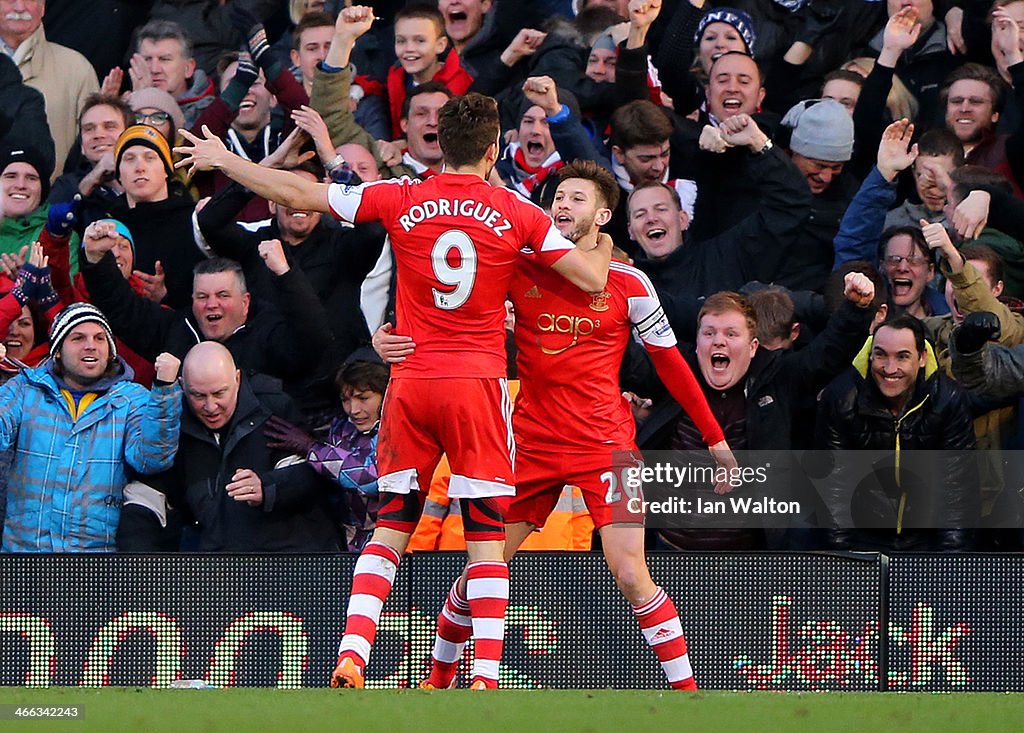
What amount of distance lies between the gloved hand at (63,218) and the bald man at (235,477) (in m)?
1.29

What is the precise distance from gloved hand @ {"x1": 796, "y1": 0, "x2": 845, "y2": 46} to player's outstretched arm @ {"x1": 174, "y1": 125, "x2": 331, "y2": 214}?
15.7 ft

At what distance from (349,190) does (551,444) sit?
54.2 inches

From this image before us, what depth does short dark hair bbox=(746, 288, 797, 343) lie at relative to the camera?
8.82 meters

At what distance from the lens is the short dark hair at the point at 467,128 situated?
6.55m

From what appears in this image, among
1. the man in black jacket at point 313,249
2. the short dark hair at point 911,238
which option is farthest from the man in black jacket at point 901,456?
the man in black jacket at point 313,249

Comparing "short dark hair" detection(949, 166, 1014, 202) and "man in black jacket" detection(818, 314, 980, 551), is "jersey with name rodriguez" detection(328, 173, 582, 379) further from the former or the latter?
"short dark hair" detection(949, 166, 1014, 202)

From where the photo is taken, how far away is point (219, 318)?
9.30 m

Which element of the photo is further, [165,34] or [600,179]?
[165,34]

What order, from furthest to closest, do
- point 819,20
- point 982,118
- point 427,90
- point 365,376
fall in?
point 819,20
point 427,90
point 982,118
point 365,376

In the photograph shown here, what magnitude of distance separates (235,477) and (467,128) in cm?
259

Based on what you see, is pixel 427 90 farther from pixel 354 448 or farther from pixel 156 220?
pixel 354 448

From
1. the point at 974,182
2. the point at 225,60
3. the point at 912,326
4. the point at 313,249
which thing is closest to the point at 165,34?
the point at 225,60

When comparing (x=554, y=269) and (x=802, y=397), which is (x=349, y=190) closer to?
(x=554, y=269)

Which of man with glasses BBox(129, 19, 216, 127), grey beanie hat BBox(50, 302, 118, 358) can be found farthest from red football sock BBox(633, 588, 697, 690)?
man with glasses BBox(129, 19, 216, 127)
